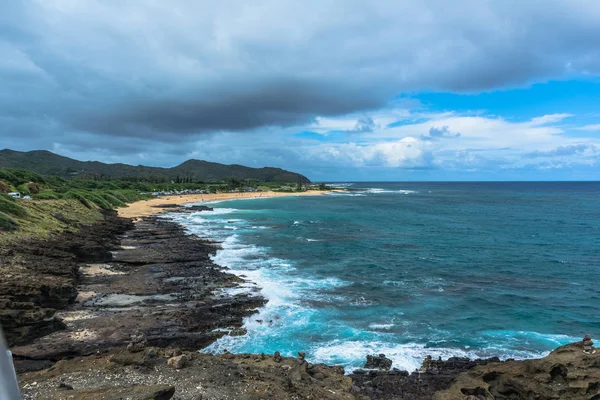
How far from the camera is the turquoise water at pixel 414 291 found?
739 inches

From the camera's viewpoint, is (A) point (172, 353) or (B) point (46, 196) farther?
(B) point (46, 196)

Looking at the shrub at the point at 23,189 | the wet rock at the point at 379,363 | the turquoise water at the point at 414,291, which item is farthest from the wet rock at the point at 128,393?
the shrub at the point at 23,189

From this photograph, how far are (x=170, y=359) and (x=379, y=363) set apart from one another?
902cm

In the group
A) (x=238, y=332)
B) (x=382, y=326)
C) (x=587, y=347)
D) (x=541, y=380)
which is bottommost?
(x=382, y=326)

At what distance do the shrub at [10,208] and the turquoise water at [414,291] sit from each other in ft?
66.2

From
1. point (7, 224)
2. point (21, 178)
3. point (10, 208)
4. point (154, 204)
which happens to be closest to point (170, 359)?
point (7, 224)

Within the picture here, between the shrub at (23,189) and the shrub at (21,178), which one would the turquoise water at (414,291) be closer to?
the shrub at (23,189)

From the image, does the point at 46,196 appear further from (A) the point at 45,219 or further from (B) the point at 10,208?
(B) the point at 10,208

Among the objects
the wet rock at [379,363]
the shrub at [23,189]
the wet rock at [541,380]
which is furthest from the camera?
the shrub at [23,189]

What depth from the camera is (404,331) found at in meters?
20.3

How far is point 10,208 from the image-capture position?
A: 35.0 m

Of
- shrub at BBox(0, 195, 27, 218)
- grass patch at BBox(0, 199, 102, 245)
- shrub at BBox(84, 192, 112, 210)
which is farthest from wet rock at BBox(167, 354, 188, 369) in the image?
shrub at BBox(84, 192, 112, 210)

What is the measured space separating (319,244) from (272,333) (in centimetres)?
2714

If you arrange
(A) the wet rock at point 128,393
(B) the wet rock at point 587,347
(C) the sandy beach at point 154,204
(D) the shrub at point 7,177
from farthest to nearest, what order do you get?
(C) the sandy beach at point 154,204
(D) the shrub at point 7,177
(B) the wet rock at point 587,347
(A) the wet rock at point 128,393
